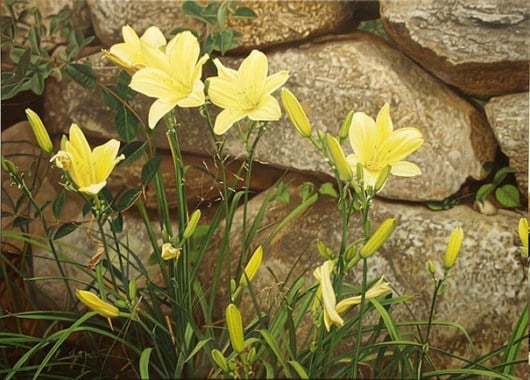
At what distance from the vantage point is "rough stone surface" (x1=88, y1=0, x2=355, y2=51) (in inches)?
45.1

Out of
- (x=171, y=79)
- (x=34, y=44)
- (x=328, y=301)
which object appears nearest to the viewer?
(x=328, y=301)

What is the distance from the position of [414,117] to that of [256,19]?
0.93ft

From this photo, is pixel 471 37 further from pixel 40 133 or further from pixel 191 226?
pixel 40 133

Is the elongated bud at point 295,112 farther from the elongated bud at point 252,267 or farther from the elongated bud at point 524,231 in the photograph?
the elongated bud at point 524,231

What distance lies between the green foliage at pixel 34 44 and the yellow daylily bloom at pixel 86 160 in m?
0.13

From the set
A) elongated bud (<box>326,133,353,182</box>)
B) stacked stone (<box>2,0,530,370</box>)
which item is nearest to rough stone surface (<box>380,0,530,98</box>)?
stacked stone (<box>2,0,530,370</box>)

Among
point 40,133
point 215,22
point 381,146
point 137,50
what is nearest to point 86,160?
point 40,133

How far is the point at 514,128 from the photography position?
1.15 meters

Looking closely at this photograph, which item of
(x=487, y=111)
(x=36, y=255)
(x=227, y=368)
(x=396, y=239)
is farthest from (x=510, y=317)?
(x=36, y=255)

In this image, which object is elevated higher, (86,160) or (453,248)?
(86,160)

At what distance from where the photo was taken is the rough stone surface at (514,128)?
3.73ft

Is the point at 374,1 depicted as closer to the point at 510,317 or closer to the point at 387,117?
the point at 387,117

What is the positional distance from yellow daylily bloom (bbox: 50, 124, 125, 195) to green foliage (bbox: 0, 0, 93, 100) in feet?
0.42

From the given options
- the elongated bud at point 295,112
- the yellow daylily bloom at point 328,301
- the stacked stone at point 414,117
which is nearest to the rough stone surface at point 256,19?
the stacked stone at point 414,117
